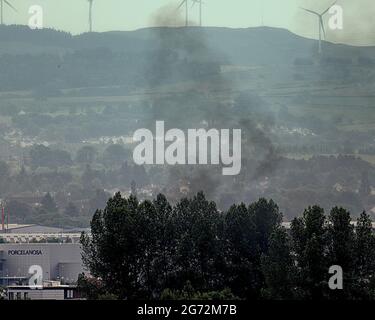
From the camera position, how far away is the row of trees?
2874 inches

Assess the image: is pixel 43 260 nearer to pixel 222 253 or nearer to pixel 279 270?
pixel 222 253

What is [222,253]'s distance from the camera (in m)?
83.8

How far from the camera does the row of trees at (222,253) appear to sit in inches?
2874

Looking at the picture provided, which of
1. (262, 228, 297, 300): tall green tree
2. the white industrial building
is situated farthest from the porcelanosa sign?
(262, 228, 297, 300): tall green tree

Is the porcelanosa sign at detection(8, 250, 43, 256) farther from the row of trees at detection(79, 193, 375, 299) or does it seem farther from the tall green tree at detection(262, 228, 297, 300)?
the tall green tree at detection(262, 228, 297, 300)

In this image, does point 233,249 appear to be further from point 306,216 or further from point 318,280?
point 318,280

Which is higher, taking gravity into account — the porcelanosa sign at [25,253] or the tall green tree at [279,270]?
the porcelanosa sign at [25,253]

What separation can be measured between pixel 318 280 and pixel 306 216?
6707 millimetres

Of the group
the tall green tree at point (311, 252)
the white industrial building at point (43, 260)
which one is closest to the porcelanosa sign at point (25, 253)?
the white industrial building at point (43, 260)

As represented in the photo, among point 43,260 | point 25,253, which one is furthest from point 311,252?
point 25,253

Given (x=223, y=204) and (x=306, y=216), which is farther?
(x=223, y=204)

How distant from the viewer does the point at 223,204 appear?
199m

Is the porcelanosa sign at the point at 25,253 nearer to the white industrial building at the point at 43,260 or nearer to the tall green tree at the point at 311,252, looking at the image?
the white industrial building at the point at 43,260
